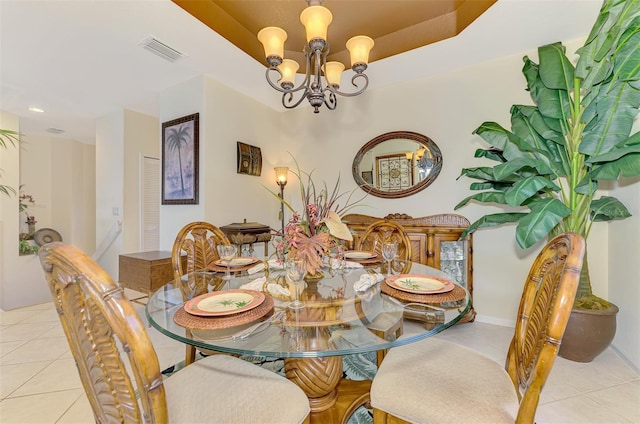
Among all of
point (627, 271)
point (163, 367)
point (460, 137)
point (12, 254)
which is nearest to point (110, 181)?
point (12, 254)

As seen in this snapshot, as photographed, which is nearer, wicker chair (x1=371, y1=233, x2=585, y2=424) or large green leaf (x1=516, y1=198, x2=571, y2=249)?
wicker chair (x1=371, y1=233, x2=585, y2=424)

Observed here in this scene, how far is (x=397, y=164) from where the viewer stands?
126 inches

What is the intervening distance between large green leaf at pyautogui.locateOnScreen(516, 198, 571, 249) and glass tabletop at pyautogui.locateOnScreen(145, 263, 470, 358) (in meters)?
0.89

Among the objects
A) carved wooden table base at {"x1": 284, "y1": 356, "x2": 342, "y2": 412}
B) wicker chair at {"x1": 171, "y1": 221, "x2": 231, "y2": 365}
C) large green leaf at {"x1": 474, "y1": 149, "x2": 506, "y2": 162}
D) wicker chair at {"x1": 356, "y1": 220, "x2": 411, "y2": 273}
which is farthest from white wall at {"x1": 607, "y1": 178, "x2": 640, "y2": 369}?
wicker chair at {"x1": 171, "y1": 221, "x2": 231, "y2": 365}

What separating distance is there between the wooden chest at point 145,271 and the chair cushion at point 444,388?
92.2 inches

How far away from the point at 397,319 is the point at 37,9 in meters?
3.13

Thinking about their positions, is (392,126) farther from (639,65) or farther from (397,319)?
(397,319)

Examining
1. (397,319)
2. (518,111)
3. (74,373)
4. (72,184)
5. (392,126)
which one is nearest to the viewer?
(397,319)

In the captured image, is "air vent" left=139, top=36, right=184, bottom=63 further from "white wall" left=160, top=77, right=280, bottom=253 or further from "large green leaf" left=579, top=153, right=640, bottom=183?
"large green leaf" left=579, top=153, right=640, bottom=183

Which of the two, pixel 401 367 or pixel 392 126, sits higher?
pixel 392 126

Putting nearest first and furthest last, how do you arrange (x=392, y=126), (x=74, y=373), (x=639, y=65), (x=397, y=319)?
(x=397, y=319) → (x=639, y=65) → (x=74, y=373) → (x=392, y=126)

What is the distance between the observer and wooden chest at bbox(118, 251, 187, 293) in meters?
2.68

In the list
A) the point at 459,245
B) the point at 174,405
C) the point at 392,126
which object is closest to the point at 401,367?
the point at 174,405

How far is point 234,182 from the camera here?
3.32 metres
